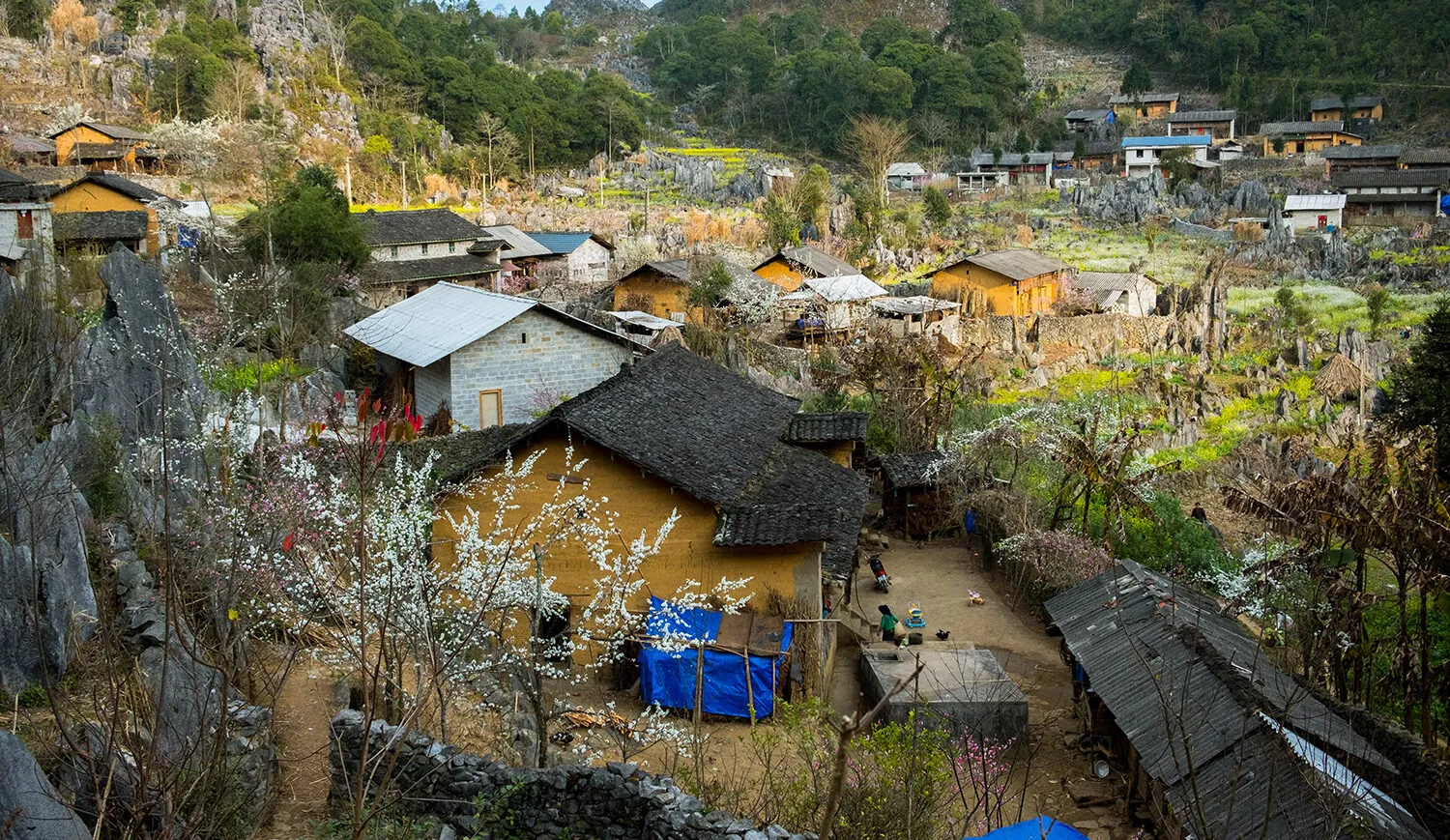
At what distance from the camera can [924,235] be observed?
58.6m

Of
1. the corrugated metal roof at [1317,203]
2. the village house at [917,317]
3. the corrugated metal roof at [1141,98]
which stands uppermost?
the corrugated metal roof at [1141,98]

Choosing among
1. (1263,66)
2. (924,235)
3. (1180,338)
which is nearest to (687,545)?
(1180,338)

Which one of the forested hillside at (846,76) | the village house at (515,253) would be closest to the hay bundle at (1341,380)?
the village house at (515,253)

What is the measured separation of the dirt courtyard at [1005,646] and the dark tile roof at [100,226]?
2167 centimetres

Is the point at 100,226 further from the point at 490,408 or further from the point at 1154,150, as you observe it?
the point at 1154,150

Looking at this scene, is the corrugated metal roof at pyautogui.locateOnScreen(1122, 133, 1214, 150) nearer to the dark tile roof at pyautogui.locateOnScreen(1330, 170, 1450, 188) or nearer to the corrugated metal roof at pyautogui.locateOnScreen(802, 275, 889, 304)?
the dark tile roof at pyautogui.locateOnScreen(1330, 170, 1450, 188)

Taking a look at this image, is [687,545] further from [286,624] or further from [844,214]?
[844,214]

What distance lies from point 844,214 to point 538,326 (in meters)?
37.6

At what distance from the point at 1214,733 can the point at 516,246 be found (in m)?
34.5

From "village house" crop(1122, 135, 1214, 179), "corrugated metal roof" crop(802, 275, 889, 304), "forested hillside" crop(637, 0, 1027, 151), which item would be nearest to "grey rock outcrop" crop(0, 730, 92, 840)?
"corrugated metal roof" crop(802, 275, 889, 304)

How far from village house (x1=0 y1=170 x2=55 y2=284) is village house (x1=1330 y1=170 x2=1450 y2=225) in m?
62.2

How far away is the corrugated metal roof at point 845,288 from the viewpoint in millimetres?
37438

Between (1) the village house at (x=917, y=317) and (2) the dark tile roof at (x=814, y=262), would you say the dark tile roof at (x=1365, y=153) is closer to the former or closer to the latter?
(2) the dark tile roof at (x=814, y=262)

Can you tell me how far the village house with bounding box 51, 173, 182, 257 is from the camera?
29094mm
